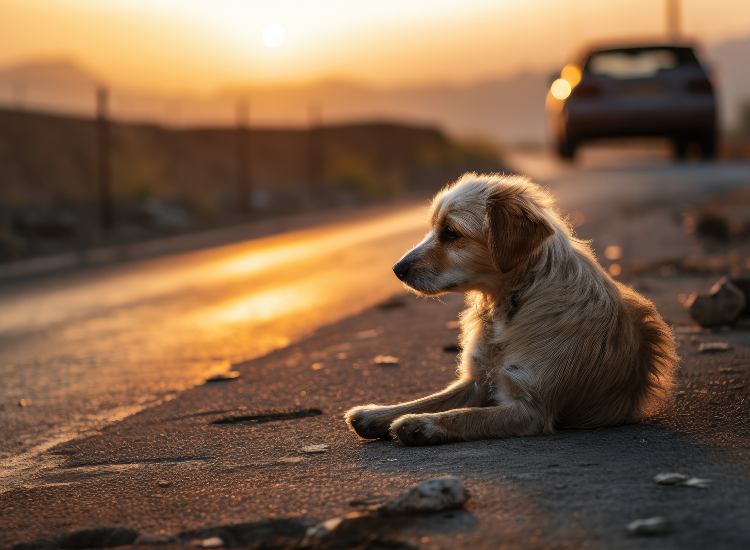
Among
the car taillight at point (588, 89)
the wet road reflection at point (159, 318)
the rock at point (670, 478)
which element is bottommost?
the wet road reflection at point (159, 318)

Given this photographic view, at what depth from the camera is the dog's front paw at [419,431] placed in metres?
5.63

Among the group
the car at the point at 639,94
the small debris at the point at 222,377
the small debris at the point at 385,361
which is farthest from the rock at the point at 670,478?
the car at the point at 639,94

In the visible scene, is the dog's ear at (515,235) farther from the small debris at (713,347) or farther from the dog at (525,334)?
the small debris at (713,347)

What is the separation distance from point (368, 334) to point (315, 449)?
402 cm

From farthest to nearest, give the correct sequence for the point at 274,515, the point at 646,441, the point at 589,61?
the point at 589,61 < the point at 646,441 < the point at 274,515

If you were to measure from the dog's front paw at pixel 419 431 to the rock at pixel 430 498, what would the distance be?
113 centimetres

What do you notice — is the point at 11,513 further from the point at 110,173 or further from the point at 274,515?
the point at 110,173

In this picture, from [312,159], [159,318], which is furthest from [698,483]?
[312,159]

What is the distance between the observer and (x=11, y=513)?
16.6 feet

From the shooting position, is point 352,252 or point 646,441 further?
point 352,252

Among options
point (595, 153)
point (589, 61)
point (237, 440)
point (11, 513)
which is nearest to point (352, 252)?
point (589, 61)

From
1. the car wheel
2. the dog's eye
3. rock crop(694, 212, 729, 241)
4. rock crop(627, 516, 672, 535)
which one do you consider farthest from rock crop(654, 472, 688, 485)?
the car wheel

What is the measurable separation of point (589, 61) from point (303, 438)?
63.6ft

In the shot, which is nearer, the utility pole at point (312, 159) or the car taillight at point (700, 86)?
the car taillight at point (700, 86)
